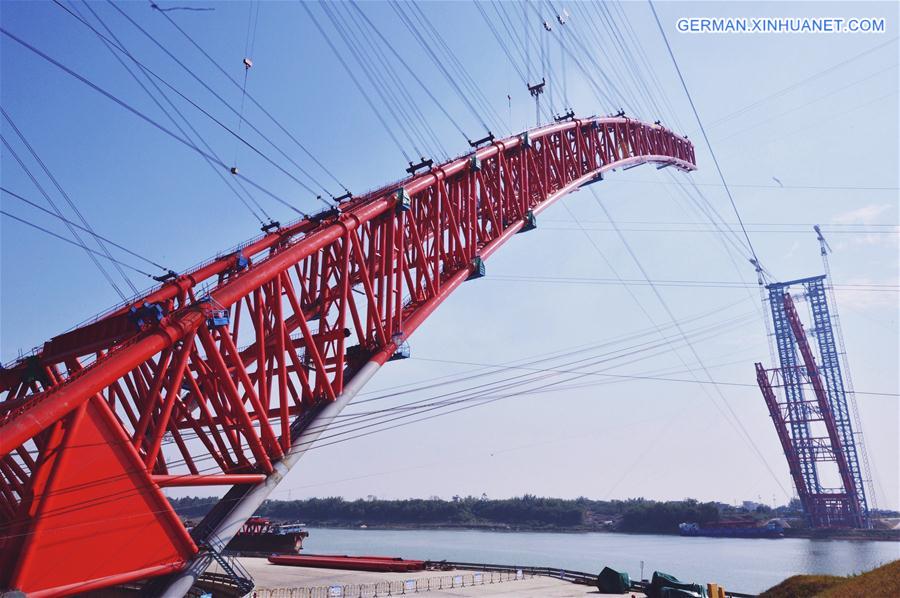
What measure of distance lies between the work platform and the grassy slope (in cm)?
830

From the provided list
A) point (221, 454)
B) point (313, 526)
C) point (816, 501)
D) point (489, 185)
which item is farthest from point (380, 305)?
point (313, 526)

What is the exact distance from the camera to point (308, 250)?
21.4 metres

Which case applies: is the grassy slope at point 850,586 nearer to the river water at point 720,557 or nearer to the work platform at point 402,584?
the work platform at point 402,584

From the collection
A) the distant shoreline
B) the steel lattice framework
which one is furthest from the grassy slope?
the distant shoreline

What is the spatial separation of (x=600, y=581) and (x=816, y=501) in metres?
79.6

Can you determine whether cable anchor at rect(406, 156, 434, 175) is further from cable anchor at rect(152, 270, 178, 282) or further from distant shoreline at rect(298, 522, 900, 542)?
distant shoreline at rect(298, 522, 900, 542)

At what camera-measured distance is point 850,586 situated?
16906mm

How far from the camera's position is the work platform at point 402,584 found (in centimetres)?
2872

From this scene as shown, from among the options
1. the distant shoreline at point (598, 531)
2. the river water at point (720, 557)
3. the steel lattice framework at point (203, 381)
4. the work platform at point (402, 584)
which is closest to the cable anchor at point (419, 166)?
the steel lattice framework at point (203, 381)

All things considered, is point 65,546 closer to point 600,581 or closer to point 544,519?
point 600,581

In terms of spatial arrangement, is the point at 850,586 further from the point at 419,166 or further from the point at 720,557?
the point at 720,557

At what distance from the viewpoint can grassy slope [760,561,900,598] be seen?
1519cm

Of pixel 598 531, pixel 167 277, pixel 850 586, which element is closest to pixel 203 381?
pixel 167 277

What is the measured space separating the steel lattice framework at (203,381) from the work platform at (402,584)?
867cm
